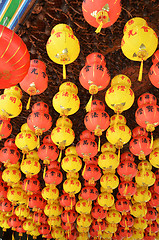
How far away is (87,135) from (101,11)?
10.2ft

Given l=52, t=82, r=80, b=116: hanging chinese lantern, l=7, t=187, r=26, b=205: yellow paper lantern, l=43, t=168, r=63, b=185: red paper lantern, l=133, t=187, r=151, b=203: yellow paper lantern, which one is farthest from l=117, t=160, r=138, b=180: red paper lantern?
l=7, t=187, r=26, b=205: yellow paper lantern

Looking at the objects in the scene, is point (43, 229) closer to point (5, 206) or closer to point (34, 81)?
point (5, 206)

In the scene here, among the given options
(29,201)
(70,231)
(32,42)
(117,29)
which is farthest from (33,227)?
(117,29)

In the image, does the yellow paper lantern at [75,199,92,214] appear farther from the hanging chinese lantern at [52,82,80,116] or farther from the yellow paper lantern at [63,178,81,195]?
the hanging chinese lantern at [52,82,80,116]

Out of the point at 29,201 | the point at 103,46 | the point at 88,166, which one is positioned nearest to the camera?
the point at 103,46

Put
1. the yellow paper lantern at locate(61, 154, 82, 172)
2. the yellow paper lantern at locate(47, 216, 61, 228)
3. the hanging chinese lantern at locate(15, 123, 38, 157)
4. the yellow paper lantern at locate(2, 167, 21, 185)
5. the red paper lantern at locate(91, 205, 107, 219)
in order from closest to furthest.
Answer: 1. the hanging chinese lantern at locate(15, 123, 38, 157)
2. the yellow paper lantern at locate(61, 154, 82, 172)
3. the yellow paper lantern at locate(2, 167, 21, 185)
4. the red paper lantern at locate(91, 205, 107, 219)
5. the yellow paper lantern at locate(47, 216, 61, 228)

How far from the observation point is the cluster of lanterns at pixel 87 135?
2.72m

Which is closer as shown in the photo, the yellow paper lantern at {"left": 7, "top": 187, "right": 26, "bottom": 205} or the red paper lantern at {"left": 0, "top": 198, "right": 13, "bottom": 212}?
the yellow paper lantern at {"left": 7, "top": 187, "right": 26, "bottom": 205}

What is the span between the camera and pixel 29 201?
22.1 feet

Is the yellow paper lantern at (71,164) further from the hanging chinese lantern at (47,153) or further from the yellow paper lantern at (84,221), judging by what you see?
the yellow paper lantern at (84,221)

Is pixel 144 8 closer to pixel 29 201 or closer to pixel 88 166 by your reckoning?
pixel 88 166

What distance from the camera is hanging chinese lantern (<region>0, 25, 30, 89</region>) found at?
8.50 ft

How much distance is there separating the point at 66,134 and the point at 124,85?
1.44m

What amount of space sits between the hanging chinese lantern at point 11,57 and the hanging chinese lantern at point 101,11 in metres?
0.90
